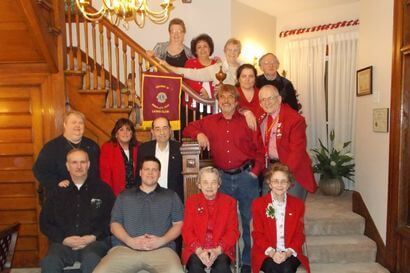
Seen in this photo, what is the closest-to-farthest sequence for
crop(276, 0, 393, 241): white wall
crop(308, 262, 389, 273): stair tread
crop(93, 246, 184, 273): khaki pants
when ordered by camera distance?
crop(93, 246, 184, 273): khaki pants → crop(308, 262, 389, 273): stair tread → crop(276, 0, 393, 241): white wall

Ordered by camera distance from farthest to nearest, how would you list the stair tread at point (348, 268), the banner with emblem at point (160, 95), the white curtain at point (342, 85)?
the white curtain at point (342, 85)
the banner with emblem at point (160, 95)
the stair tread at point (348, 268)

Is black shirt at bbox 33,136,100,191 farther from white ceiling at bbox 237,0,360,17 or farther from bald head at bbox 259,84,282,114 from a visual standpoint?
white ceiling at bbox 237,0,360,17

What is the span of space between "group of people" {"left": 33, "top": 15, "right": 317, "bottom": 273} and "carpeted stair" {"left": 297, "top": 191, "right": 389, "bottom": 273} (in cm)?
99

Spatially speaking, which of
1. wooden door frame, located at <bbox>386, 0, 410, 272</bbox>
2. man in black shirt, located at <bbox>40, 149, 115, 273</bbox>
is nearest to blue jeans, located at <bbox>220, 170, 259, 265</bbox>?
man in black shirt, located at <bbox>40, 149, 115, 273</bbox>

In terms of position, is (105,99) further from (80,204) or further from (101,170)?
(80,204)

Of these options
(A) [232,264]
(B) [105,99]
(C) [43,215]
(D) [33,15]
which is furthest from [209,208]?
(D) [33,15]

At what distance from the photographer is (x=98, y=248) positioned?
8.71 feet

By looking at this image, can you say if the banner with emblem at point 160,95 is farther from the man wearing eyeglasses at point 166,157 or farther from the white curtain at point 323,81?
the white curtain at point 323,81

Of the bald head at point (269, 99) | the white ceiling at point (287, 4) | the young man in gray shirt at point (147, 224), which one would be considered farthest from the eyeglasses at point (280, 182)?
the white ceiling at point (287, 4)

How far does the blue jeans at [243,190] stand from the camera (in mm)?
2887

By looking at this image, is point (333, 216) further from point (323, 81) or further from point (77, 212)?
point (323, 81)

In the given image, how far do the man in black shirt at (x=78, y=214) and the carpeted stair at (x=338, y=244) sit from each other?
6.30ft

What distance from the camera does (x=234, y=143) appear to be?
2.88m

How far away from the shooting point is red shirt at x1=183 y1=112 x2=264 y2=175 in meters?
2.87
